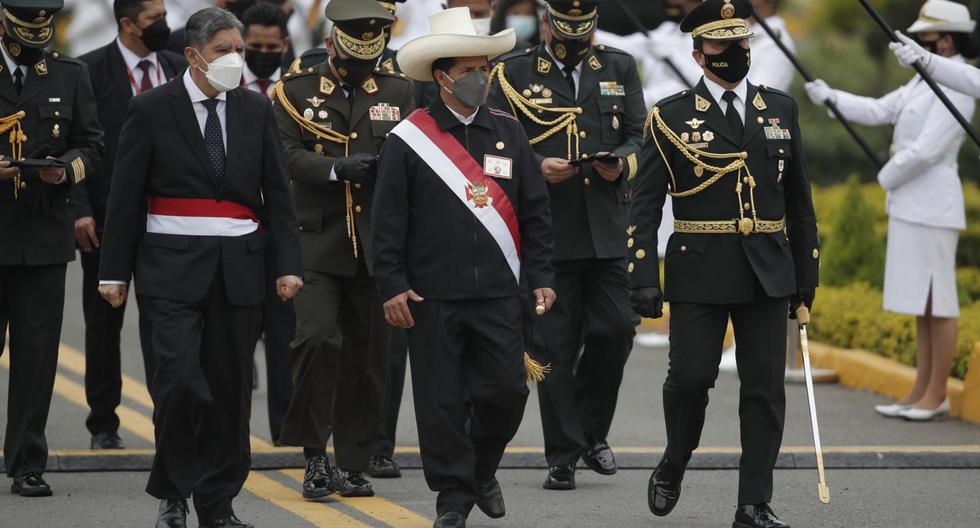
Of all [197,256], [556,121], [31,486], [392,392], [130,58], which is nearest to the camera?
[197,256]

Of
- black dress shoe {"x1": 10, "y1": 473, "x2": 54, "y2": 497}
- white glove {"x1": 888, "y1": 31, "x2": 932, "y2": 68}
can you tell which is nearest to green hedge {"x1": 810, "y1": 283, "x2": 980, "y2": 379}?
white glove {"x1": 888, "y1": 31, "x2": 932, "y2": 68}

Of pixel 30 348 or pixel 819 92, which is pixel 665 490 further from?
pixel 819 92

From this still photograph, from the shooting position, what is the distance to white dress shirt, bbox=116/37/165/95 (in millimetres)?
9500

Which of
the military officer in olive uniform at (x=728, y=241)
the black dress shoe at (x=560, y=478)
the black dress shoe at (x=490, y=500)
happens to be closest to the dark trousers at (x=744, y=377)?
the military officer in olive uniform at (x=728, y=241)

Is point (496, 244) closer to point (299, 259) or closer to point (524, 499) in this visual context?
point (299, 259)

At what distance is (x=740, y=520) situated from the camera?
752 centimetres

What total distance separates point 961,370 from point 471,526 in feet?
14.3

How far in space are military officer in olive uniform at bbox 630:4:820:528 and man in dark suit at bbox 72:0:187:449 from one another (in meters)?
3.04

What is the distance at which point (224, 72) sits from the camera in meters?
7.28

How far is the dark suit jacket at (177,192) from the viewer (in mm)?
7246

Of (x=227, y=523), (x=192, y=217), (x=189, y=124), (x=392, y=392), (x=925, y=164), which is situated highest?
(x=189, y=124)

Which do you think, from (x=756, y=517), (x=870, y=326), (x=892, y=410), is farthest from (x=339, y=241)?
(x=870, y=326)

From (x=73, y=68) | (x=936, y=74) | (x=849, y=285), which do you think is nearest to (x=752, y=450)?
(x=936, y=74)

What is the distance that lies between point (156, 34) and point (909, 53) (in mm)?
3860
